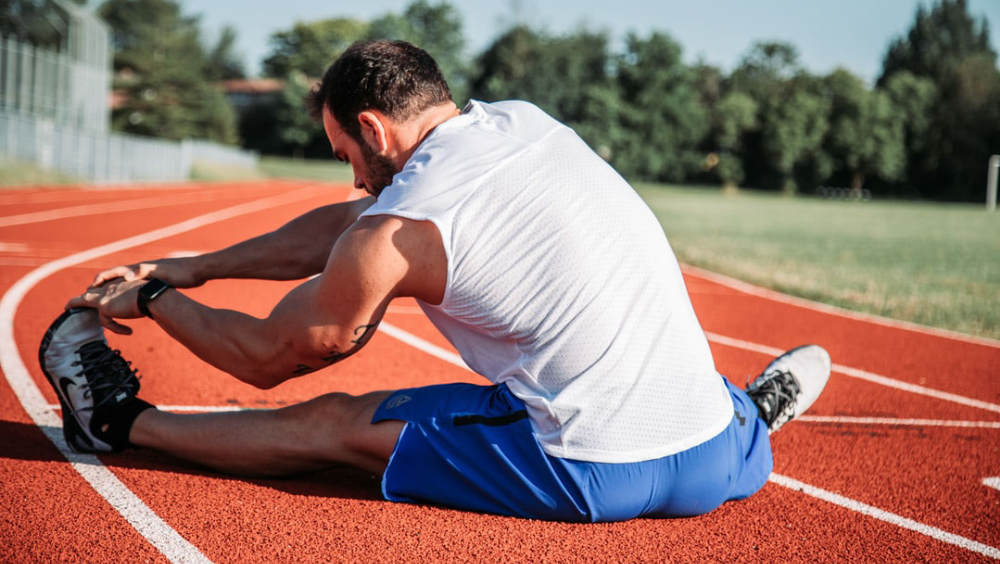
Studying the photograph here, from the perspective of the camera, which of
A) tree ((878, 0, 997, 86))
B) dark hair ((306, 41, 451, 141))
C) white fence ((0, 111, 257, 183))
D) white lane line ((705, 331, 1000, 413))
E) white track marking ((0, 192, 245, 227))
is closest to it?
dark hair ((306, 41, 451, 141))

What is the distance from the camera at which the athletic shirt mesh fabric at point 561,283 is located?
240 centimetres

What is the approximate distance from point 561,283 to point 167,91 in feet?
249

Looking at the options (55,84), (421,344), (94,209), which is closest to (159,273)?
(421,344)

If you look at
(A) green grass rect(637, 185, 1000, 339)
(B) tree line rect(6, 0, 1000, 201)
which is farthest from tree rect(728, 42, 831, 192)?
(A) green grass rect(637, 185, 1000, 339)

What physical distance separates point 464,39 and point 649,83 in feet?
81.1

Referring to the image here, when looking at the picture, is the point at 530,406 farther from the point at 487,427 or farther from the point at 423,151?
the point at 423,151

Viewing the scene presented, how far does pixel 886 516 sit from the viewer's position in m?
3.11

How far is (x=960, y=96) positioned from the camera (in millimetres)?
74375

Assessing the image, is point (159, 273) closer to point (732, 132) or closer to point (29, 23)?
point (29, 23)

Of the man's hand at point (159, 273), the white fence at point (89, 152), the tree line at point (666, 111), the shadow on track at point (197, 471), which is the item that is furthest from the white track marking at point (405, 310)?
the tree line at point (666, 111)

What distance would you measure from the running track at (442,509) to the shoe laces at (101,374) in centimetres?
27

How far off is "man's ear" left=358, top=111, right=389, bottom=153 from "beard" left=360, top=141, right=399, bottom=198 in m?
0.02

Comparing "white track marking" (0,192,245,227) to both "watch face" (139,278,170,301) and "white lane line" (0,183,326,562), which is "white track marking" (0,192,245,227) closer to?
"white lane line" (0,183,326,562)

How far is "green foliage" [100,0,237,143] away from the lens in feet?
229
